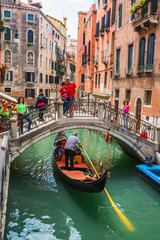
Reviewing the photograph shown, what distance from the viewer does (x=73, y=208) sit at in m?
6.75

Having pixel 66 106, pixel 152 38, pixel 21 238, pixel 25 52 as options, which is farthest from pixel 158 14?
pixel 25 52

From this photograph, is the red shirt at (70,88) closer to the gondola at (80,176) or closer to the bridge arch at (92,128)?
the bridge arch at (92,128)

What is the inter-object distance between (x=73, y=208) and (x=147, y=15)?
856 cm

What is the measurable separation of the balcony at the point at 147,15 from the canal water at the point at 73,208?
21.5ft

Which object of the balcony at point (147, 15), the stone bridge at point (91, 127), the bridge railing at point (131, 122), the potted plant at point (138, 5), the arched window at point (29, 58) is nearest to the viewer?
the stone bridge at point (91, 127)

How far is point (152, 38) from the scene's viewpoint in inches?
420

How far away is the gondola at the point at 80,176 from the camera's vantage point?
250 inches

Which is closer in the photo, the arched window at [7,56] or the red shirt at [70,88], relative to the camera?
the red shirt at [70,88]

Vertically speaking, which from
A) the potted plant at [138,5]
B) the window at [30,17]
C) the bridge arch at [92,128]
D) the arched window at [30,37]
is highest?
the window at [30,17]

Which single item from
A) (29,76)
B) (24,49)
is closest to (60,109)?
(29,76)

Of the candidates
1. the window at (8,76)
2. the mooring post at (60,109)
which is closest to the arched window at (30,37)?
the window at (8,76)

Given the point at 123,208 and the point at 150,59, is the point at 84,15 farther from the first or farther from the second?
the point at 123,208

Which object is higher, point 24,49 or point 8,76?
point 24,49

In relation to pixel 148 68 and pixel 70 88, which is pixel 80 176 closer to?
pixel 70 88
